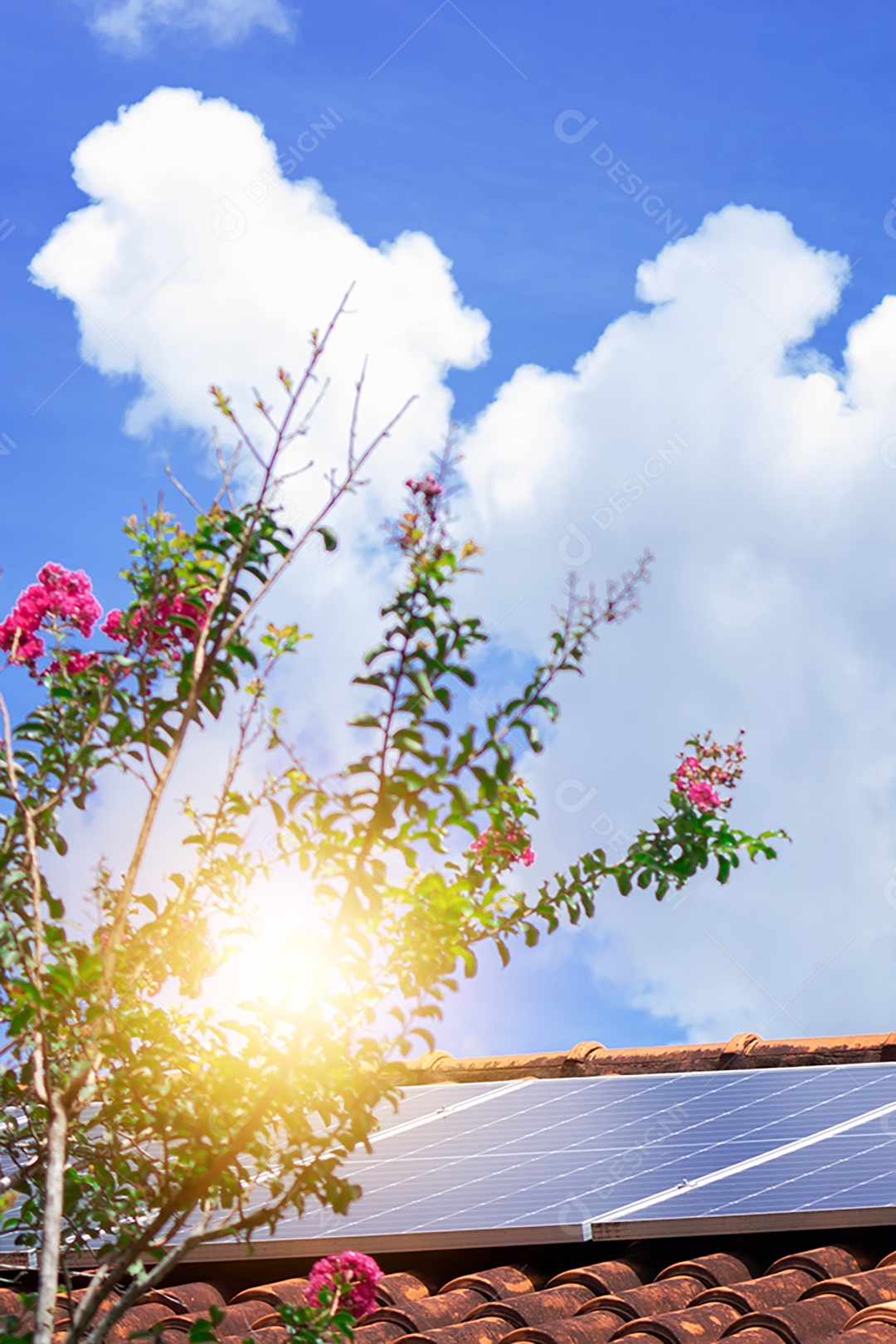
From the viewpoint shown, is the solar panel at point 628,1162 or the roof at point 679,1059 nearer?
the solar panel at point 628,1162

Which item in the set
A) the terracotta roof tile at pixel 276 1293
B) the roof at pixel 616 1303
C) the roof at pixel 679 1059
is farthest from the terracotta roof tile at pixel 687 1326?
the roof at pixel 679 1059

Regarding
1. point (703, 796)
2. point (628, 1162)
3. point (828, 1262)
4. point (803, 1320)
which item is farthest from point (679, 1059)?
point (703, 796)

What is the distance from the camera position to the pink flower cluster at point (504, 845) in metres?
4.20

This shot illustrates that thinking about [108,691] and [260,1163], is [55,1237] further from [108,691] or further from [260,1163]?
[108,691]

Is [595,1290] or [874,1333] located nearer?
[874,1333]

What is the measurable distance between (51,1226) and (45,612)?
1838 millimetres

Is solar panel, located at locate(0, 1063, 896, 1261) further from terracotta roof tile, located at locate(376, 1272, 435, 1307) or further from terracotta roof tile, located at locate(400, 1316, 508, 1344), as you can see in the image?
terracotta roof tile, located at locate(400, 1316, 508, 1344)

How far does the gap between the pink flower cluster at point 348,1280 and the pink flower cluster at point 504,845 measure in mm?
1263

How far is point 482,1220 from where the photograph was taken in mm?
6844

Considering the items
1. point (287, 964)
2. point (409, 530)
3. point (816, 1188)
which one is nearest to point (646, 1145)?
point (816, 1188)

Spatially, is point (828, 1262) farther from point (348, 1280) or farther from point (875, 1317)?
point (348, 1280)

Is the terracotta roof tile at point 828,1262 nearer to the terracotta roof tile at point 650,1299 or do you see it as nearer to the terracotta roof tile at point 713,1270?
the terracotta roof tile at point 713,1270

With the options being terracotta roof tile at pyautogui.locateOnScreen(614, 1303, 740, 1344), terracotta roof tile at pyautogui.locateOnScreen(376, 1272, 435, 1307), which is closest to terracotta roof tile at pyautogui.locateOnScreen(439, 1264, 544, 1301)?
terracotta roof tile at pyautogui.locateOnScreen(376, 1272, 435, 1307)

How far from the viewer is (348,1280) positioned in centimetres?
410
